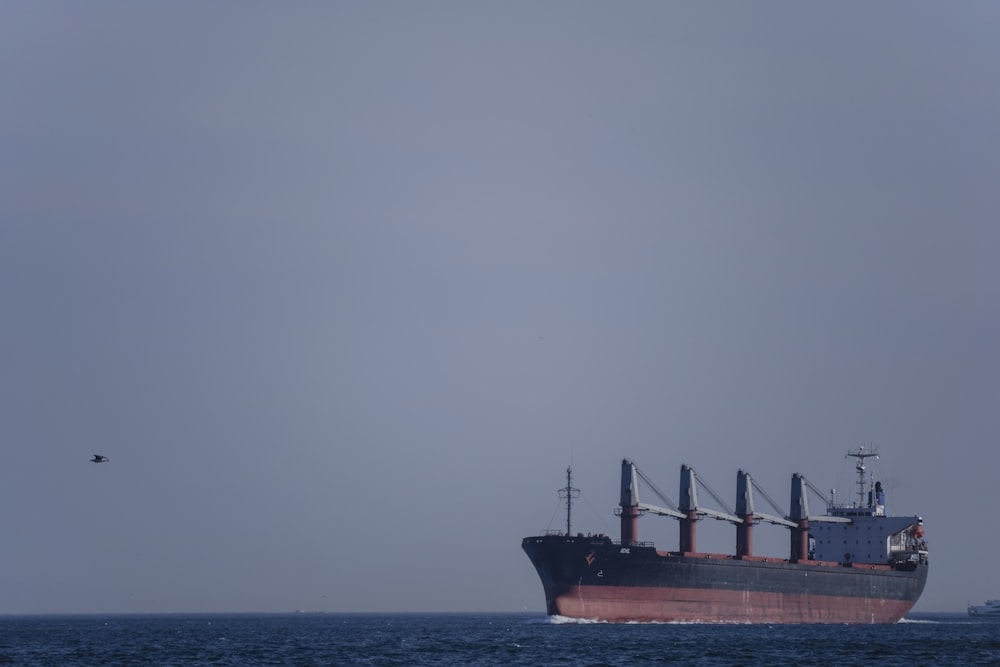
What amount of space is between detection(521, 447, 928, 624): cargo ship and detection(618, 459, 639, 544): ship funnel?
72 mm

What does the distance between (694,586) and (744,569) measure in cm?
673

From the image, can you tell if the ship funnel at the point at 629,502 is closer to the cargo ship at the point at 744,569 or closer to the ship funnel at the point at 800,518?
the cargo ship at the point at 744,569

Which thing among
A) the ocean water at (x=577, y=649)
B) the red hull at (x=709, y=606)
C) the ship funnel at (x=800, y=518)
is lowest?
the ocean water at (x=577, y=649)

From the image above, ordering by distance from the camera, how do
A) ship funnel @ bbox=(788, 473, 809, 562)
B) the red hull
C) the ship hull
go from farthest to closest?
1. ship funnel @ bbox=(788, 473, 809, 562)
2. the red hull
3. the ship hull

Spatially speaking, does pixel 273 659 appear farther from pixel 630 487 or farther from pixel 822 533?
pixel 822 533

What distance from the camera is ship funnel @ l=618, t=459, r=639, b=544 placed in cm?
10200

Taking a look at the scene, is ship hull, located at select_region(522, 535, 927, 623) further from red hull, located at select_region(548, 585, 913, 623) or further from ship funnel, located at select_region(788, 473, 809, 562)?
ship funnel, located at select_region(788, 473, 809, 562)

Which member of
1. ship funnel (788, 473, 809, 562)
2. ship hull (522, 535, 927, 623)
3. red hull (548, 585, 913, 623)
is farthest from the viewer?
ship funnel (788, 473, 809, 562)

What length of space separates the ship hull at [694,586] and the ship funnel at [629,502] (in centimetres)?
388

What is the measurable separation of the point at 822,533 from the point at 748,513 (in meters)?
15.1

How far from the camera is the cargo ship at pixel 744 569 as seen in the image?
9594cm

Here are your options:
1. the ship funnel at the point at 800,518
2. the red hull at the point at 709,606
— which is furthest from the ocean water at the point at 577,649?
the ship funnel at the point at 800,518

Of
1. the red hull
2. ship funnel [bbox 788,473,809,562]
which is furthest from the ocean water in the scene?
ship funnel [bbox 788,473,809,562]

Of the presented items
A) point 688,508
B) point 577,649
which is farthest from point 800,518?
point 577,649
